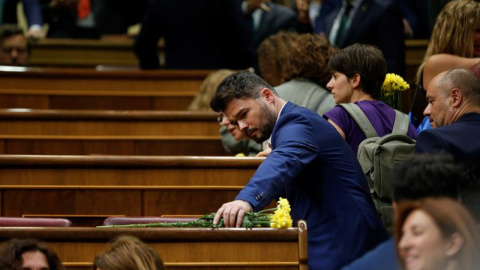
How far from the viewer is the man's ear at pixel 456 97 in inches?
186

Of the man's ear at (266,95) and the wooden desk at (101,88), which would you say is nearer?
the man's ear at (266,95)

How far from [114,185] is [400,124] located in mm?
1656

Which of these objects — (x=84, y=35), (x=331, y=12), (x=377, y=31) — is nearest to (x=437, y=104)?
(x=377, y=31)

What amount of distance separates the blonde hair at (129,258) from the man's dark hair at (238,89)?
101 cm

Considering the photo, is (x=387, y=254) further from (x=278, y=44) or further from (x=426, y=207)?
(x=278, y=44)

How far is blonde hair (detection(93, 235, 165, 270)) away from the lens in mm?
3746

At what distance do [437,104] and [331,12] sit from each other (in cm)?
452

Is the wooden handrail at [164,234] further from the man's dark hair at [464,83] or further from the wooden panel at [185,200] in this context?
the wooden panel at [185,200]

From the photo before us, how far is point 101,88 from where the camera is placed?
332 inches

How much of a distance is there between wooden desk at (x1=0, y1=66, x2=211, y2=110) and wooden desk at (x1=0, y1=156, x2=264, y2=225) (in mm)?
2176

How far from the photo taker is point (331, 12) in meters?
9.23

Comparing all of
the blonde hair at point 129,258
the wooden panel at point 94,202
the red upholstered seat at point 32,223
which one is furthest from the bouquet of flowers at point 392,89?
the blonde hair at point 129,258

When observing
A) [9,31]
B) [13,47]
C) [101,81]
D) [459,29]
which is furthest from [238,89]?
[13,47]

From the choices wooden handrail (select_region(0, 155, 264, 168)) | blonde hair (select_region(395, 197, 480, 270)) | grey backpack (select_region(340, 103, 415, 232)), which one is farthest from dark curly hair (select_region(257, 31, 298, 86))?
blonde hair (select_region(395, 197, 480, 270))
